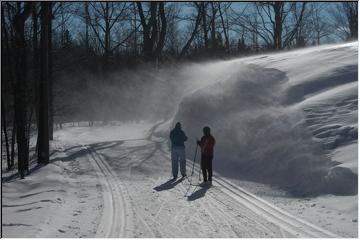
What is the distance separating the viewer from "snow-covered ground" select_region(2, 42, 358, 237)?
8.58m

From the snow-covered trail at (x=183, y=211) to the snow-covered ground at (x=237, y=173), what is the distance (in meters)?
0.02

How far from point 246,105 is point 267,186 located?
23.4ft

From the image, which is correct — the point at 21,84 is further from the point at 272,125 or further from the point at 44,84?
the point at 272,125

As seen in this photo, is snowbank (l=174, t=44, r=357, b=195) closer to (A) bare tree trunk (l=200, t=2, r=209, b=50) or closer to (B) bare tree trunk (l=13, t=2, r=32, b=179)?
(B) bare tree trunk (l=13, t=2, r=32, b=179)

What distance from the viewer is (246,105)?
19.0m

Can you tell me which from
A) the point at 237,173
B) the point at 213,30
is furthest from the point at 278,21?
the point at 237,173

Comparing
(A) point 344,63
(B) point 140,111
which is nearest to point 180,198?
(A) point 344,63

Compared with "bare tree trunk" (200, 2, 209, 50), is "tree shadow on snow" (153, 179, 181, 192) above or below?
below

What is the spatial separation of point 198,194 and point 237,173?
3.04m

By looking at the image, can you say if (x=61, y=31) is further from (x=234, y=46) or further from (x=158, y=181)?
(x=158, y=181)

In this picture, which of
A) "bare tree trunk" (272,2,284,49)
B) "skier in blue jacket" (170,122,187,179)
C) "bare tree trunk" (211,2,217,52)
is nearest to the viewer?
"skier in blue jacket" (170,122,187,179)

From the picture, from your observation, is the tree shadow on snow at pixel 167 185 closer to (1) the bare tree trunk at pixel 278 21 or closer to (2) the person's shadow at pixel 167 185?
(2) the person's shadow at pixel 167 185

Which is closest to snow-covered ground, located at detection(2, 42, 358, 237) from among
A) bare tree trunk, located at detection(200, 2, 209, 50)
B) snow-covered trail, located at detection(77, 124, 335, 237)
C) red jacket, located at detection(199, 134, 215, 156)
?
snow-covered trail, located at detection(77, 124, 335, 237)

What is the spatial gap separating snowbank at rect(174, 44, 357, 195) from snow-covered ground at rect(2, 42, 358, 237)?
1.8 inches
